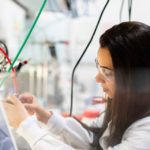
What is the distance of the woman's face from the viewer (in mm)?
908

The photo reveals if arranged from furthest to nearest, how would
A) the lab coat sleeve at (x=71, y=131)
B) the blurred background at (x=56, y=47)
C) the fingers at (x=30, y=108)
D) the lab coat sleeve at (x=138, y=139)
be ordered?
the blurred background at (x=56, y=47) → the lab coat sleeve at (x=71, y=131) → the fingers at (x=30, y=108) → the lab coat sleeve at (x=138, y=139)

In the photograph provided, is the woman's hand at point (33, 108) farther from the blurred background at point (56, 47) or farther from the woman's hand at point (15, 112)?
the blurred background at point (56, 47)

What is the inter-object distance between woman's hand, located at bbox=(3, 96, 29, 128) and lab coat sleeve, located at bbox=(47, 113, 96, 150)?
0.23 metres

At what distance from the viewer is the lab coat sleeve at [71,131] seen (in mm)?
1176

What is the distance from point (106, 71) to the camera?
924mm

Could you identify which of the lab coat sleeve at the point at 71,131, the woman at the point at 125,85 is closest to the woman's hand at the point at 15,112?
the woman at the point at 125,85

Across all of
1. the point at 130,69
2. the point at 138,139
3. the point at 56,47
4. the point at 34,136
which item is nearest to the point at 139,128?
the point at 138,139

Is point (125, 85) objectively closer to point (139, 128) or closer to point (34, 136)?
point (139, 128)

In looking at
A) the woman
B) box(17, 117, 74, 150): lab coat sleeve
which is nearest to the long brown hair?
the woman

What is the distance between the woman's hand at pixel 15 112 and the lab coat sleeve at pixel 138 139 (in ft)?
1.01

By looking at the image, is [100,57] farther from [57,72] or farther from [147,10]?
[57,72]

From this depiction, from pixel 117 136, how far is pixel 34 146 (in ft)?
0.91

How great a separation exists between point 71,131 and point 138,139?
1.32 feet

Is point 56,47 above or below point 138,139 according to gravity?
below
